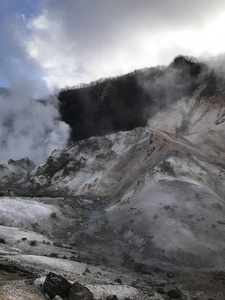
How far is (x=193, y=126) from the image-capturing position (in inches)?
2980

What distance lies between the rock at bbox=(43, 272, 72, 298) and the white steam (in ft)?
308


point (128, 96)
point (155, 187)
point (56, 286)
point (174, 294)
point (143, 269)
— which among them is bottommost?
point (174, 294)

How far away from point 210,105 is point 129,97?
92.2 feet

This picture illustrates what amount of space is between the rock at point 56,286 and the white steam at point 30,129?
93869 mm

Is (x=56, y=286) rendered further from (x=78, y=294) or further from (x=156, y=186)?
(x=156, y=186)

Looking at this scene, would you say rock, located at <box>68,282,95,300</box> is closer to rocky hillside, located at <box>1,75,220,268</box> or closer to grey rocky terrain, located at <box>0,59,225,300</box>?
grey rocky terrain, located at <box>0,59,225,300</box>

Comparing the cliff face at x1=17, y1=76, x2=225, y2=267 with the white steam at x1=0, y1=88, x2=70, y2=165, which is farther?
the white steam at x1=0, y1=88, x2=70, y2=165

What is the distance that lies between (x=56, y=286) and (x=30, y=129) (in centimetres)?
10454

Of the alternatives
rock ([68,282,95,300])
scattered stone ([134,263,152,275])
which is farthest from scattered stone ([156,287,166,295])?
rock ([68,282,95,300])

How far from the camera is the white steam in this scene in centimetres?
11088

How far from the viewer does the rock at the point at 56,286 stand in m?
14.9

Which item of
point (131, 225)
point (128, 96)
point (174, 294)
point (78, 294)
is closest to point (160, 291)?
point (174, 294)

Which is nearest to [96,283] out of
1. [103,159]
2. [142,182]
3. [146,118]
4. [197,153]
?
[142,182]

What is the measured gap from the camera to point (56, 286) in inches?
591
